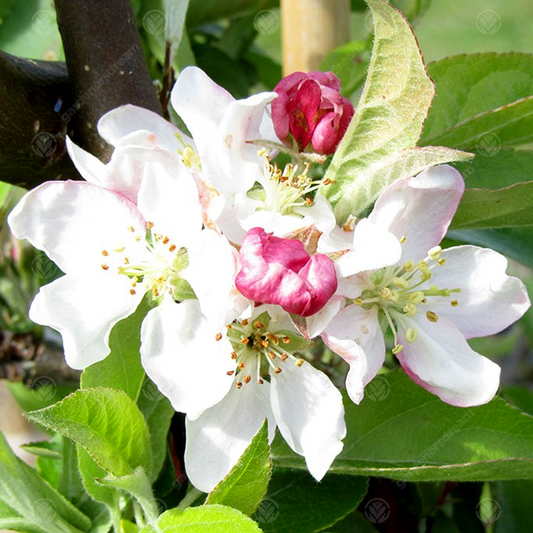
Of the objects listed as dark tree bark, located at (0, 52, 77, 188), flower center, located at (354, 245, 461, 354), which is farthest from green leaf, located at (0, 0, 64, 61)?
flower center, located at (354, 245, 461, 354)

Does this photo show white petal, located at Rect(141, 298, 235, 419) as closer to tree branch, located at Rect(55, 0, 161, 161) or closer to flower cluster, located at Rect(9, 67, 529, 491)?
flower cluster, located at Rect(9, 67, 529, 491)

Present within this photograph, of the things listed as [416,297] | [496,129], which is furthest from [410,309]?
[496,129]

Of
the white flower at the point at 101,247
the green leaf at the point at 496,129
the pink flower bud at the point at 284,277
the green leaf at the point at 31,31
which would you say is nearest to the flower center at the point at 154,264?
the white flower at the point at 101,247

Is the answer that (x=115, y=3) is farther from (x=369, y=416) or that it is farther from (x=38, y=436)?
(x=38, y=436)

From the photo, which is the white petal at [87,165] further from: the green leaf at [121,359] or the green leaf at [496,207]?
the green leaf at [496,207]

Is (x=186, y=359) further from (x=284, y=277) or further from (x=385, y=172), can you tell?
(x=385, y=172)

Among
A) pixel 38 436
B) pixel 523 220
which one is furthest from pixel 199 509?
pixel 38 436

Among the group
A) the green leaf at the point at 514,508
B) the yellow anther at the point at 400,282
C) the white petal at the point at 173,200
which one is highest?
the white petal at the point at 173,200
